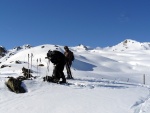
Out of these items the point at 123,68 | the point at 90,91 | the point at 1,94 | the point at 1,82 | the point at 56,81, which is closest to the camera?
the point at 1,94

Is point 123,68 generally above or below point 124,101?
above

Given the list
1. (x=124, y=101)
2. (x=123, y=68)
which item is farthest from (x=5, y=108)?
(x=123, y=68)

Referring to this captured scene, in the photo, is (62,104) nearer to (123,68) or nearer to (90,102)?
(90,102)

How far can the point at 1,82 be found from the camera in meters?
18.0

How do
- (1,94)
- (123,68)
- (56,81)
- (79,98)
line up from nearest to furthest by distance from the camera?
(79,98)
(1,94)
(56,81)
(123,68)

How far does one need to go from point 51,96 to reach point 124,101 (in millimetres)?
3360

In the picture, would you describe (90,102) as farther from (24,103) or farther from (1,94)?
(1,94)

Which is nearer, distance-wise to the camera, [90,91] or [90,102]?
[90,102]

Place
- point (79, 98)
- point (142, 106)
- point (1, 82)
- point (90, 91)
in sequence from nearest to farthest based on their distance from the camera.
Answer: point (142, 106) → point (79, 98) → point (90, 91) → point (1, 82)

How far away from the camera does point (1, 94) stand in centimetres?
1566

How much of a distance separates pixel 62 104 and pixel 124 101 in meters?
2.54

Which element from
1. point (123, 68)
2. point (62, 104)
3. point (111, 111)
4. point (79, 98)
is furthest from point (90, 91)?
point (123, 68)

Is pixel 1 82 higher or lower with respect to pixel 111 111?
higher

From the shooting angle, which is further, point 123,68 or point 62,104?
point 123,68
